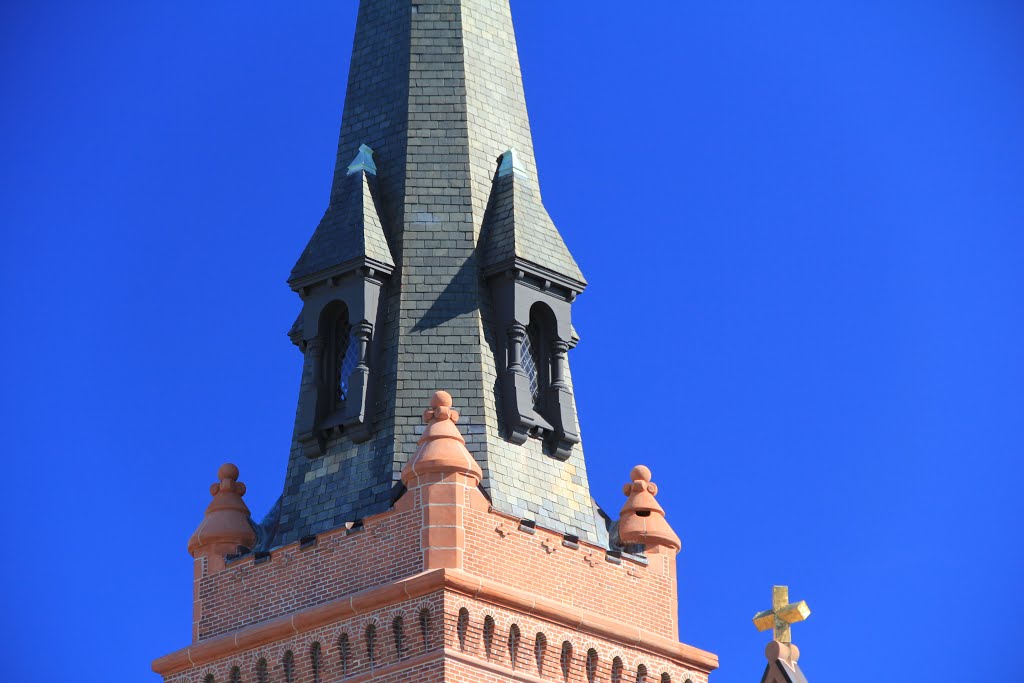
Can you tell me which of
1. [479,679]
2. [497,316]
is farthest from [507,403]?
[479,679]

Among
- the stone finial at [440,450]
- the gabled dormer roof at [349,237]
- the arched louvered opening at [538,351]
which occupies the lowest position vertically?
the stone finial at [440,450]

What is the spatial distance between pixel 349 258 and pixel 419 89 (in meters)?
4.79

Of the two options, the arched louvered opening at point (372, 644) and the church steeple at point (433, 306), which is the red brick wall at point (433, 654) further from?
the church steeple at point (433, 306)

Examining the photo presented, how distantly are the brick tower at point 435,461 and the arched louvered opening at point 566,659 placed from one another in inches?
1.0

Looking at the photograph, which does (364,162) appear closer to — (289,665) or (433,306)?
(433,306)

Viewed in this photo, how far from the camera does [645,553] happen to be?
6656 cm

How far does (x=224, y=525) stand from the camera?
6631cm

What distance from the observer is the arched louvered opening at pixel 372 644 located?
205 feet

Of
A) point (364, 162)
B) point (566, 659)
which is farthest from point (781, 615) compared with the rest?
point (364, 162)

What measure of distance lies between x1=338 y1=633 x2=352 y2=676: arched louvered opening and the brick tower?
0.04 meters

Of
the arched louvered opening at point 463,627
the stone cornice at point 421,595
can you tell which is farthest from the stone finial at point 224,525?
the arched louvered opening at point 463,627

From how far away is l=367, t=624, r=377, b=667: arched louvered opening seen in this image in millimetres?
62531

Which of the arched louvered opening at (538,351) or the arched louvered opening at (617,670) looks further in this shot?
the arched louvered opening at (538,351)

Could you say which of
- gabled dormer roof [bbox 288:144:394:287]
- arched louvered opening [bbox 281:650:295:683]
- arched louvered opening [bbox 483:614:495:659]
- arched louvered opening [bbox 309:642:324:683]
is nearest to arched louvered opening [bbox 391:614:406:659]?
arched louvered opening [bbox 483:614:495:659]
